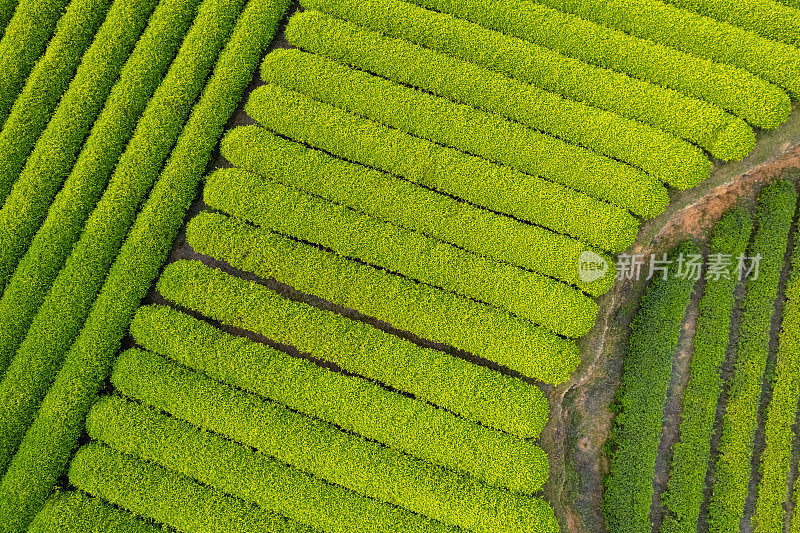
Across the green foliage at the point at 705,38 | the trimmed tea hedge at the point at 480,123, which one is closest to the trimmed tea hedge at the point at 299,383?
the trimmed tea hedge at the point at 480,123

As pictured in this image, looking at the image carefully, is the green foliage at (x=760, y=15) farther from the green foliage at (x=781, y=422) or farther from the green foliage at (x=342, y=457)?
the green foliage at (x=342, y=457)

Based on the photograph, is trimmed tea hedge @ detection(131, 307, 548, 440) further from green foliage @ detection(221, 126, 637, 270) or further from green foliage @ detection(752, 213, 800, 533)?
green foliage @ detection(752, 213, 800, 533)

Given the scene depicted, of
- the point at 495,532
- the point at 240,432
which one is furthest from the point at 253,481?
the point at 495,532

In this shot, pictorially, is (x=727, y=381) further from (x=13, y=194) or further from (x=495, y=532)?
(x=13, y=194)

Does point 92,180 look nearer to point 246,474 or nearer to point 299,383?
point 299,383

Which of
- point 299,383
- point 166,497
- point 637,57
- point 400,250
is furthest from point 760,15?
point 166,497
